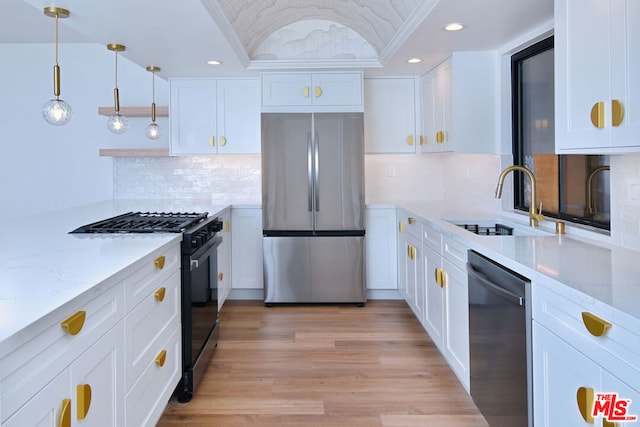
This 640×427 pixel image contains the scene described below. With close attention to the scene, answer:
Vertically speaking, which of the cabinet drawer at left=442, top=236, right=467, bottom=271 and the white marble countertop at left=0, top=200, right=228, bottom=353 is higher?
the white marble countertop at left=0, top=200, right=228, bottom=353

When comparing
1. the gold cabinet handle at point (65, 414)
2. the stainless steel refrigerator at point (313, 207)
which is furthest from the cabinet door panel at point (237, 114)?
the gold cabinet handle at point (65, 414)

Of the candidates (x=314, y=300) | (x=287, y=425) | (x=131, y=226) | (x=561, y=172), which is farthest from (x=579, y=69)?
(x=314, y=300)

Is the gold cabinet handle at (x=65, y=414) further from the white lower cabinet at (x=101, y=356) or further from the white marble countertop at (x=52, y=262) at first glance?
the white marble countertop at (x=52, y=262)

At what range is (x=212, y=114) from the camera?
14.4 ft

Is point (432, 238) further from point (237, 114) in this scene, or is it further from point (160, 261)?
point (237, 114)

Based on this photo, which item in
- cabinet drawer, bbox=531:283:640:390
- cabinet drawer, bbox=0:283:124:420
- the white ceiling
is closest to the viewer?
cabinet drawer, bbox=0:283:124:420

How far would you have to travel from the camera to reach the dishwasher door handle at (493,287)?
1.73 m

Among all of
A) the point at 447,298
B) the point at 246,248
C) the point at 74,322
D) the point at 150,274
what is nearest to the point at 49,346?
the point at 74,322

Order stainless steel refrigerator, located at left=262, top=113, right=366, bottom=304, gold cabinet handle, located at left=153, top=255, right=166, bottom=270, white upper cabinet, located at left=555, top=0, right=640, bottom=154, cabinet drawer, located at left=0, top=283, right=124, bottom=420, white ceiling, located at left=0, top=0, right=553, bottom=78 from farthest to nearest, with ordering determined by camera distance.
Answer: stainless steel refrigerator, located at left=262, top=113, right=366, bottom=304 → white ceiling, located at left=0, top=0, right=553, bottom=78 → gold cabinet handle, located at left=153, top=255, right=166, bottom=270 → white upper cabinet, located at left=555, top=0, right=640, bottom=154 → cabinet drawer, located at left=0, top=283, right=124, bottom=420

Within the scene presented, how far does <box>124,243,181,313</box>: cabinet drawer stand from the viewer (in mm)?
1722

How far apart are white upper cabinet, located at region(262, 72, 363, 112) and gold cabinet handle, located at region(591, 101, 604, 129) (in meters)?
2.57

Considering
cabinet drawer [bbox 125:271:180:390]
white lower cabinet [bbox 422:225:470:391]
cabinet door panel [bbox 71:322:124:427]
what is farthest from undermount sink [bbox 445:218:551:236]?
cabinet door panel [bbox 71:322:124:427]

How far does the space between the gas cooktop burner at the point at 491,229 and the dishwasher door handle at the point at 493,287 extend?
807 mm

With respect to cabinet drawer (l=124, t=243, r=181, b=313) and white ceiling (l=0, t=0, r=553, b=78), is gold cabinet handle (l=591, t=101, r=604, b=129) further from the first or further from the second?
cabinet drawer (l=124, t=243, r=181, b=313)
